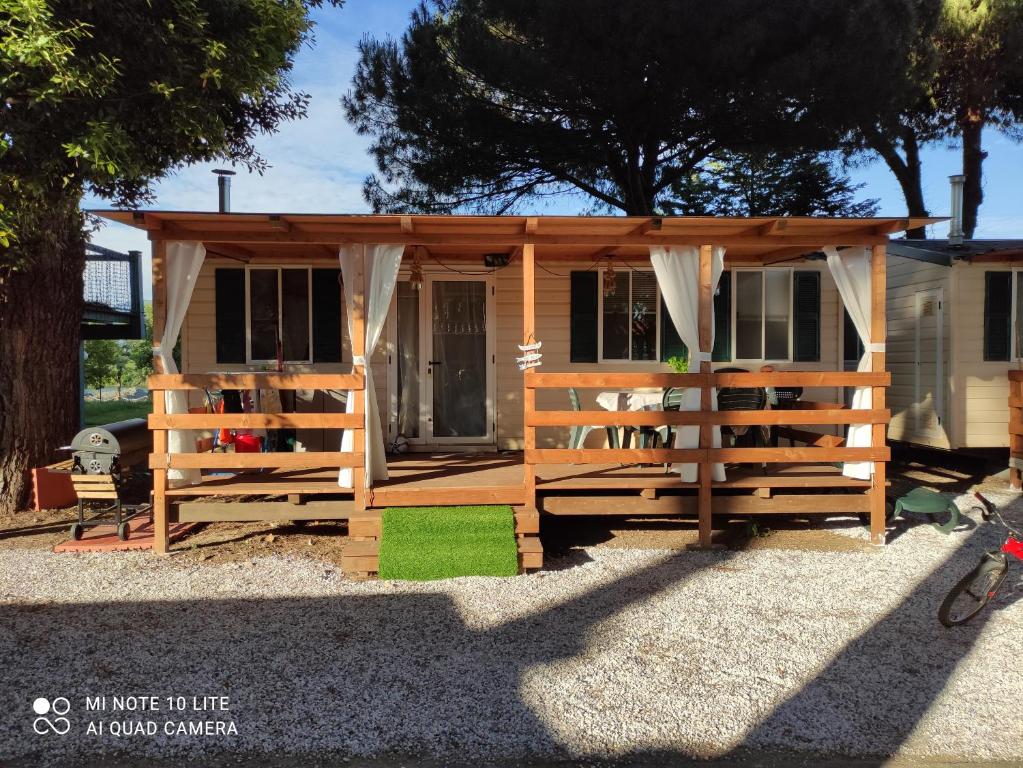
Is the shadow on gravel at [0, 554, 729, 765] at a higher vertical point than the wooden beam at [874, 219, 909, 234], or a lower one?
lower

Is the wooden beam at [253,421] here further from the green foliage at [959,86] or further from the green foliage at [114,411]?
the green foliage at [114,411]

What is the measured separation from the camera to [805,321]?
7738 mm

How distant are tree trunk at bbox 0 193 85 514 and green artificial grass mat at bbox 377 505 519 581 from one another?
3.86 m

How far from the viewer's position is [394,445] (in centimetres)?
744

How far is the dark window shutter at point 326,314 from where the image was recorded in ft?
24.3

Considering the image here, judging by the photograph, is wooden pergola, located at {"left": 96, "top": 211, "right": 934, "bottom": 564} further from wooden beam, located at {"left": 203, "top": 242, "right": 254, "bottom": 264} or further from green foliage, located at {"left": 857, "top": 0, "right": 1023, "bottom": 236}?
green foliage, located at {"left": 857, "top": 0, "right": 1023, "bottom": 236}

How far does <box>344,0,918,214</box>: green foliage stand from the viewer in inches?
342

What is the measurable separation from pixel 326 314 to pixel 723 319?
13.8 ft

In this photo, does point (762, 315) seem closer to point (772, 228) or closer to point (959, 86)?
point (772, 228)

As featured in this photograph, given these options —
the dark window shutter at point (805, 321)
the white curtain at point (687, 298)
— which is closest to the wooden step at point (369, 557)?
the white curtain at point (687, 298)

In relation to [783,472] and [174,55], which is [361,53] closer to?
[174,55]

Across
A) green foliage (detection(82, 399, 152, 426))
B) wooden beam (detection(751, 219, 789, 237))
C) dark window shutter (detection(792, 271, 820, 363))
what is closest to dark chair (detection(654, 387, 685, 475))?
wooden beam (detection(751, 219, 789, 237))

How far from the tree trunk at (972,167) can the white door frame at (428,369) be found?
11.1 meters

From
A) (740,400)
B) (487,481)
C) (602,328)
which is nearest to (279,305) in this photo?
(487,481)
